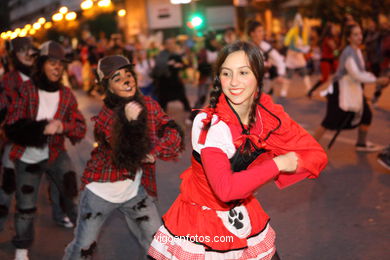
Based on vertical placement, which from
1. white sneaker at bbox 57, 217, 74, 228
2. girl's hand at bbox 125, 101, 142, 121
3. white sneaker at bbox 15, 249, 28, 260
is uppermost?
girl's hand at bbox 125, 101, 142, 121

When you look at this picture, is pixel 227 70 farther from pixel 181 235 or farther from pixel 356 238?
pixel 356 238

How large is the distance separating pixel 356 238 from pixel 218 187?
2.86 meters

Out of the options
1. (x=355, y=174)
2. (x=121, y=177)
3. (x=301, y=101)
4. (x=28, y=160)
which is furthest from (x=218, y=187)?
(x=301, y=101)

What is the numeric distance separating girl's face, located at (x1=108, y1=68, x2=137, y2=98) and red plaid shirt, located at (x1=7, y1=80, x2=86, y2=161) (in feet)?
3.03

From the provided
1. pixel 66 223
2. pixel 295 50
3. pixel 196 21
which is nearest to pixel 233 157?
pixel 66 223

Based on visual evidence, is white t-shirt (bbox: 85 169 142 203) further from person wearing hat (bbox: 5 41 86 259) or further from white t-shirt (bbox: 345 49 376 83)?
white t-shirt (bbox: 345 49 376 83)

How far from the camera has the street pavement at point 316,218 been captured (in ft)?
14.4

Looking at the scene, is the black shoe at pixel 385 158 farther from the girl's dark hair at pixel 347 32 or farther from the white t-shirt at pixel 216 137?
the white t-shirt at pixel 216 137

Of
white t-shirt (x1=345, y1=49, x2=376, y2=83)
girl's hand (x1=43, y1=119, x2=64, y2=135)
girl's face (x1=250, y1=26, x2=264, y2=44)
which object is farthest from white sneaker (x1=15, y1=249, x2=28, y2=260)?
white t-shirt (x1=345, y1=49, x2=376, y2=83)

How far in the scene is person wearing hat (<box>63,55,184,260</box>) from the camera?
313cm

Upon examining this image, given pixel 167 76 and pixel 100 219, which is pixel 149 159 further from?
pixel 167 76

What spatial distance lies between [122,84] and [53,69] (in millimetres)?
1077

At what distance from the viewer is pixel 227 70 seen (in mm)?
2348

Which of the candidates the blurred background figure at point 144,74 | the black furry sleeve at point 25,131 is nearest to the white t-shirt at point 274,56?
the blurred background figure at point 144,74
